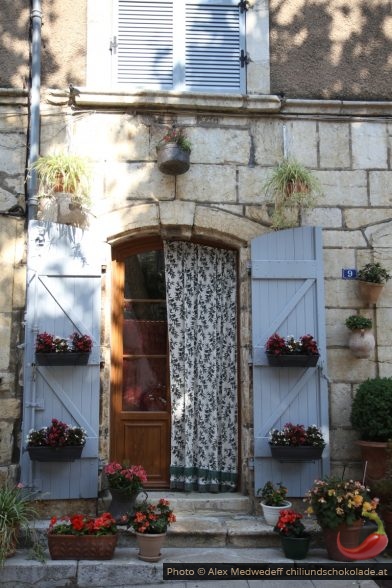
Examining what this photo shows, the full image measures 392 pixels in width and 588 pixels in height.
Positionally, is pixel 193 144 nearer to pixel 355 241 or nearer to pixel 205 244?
pixel 205 244

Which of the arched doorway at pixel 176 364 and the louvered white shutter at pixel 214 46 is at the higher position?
the louvered white shutter at pixel 214 46

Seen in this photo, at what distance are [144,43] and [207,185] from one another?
1512 millimetres

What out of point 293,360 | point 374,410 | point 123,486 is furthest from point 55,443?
point 374,410

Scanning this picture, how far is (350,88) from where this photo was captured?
19.4 feet

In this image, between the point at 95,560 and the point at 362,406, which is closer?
the point at 95,560

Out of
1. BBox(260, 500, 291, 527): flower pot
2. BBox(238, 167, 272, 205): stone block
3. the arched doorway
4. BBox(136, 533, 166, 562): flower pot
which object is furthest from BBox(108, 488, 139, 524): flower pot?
BBox(238, 167, 272, 205): stone block

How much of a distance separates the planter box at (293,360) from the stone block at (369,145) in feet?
6.00

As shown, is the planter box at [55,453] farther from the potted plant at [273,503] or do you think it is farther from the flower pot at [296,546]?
the flower pot at [296,546]

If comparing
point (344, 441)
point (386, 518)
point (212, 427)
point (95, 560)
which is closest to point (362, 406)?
point (344, 441)

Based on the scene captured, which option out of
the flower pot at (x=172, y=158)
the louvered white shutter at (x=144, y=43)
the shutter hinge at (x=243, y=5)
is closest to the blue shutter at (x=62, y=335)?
the flower pot at (x=172, y=158)

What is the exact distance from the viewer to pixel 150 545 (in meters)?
4.52

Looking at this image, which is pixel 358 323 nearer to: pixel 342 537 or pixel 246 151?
pixel 342 537

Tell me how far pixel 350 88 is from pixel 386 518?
146 inches

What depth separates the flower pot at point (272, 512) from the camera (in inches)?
194
